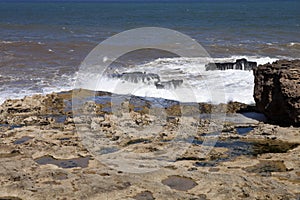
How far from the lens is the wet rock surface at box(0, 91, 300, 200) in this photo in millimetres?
6645

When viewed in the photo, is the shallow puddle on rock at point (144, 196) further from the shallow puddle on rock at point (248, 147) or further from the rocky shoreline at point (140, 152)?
the shallow puddle on rock at point (248, 147)

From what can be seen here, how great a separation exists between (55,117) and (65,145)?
2.22 meters

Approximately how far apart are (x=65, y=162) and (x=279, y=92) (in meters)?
5.36

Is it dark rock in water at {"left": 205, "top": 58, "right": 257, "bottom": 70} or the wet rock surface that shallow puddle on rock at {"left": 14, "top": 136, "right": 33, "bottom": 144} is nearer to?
the wet rock surface

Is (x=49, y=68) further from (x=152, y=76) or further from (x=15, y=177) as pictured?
(x=15, y=177)

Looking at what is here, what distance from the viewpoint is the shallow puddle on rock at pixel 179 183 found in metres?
6.80

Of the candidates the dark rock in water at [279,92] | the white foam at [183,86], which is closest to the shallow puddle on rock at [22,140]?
the white foam at [183,86]

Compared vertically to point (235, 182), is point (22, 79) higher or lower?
higher

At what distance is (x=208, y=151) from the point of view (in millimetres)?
8281

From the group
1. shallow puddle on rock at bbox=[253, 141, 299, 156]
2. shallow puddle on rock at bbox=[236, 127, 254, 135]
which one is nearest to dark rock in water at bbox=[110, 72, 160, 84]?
shallow puddle on rock at bbox=[236, 127, 254, 135]

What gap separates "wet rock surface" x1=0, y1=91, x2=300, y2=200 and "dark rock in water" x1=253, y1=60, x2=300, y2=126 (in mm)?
400

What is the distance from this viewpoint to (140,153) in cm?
821

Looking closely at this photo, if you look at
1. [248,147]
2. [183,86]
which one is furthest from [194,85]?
[248,147]

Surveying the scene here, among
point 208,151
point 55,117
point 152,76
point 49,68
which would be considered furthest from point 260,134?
point 49,68
